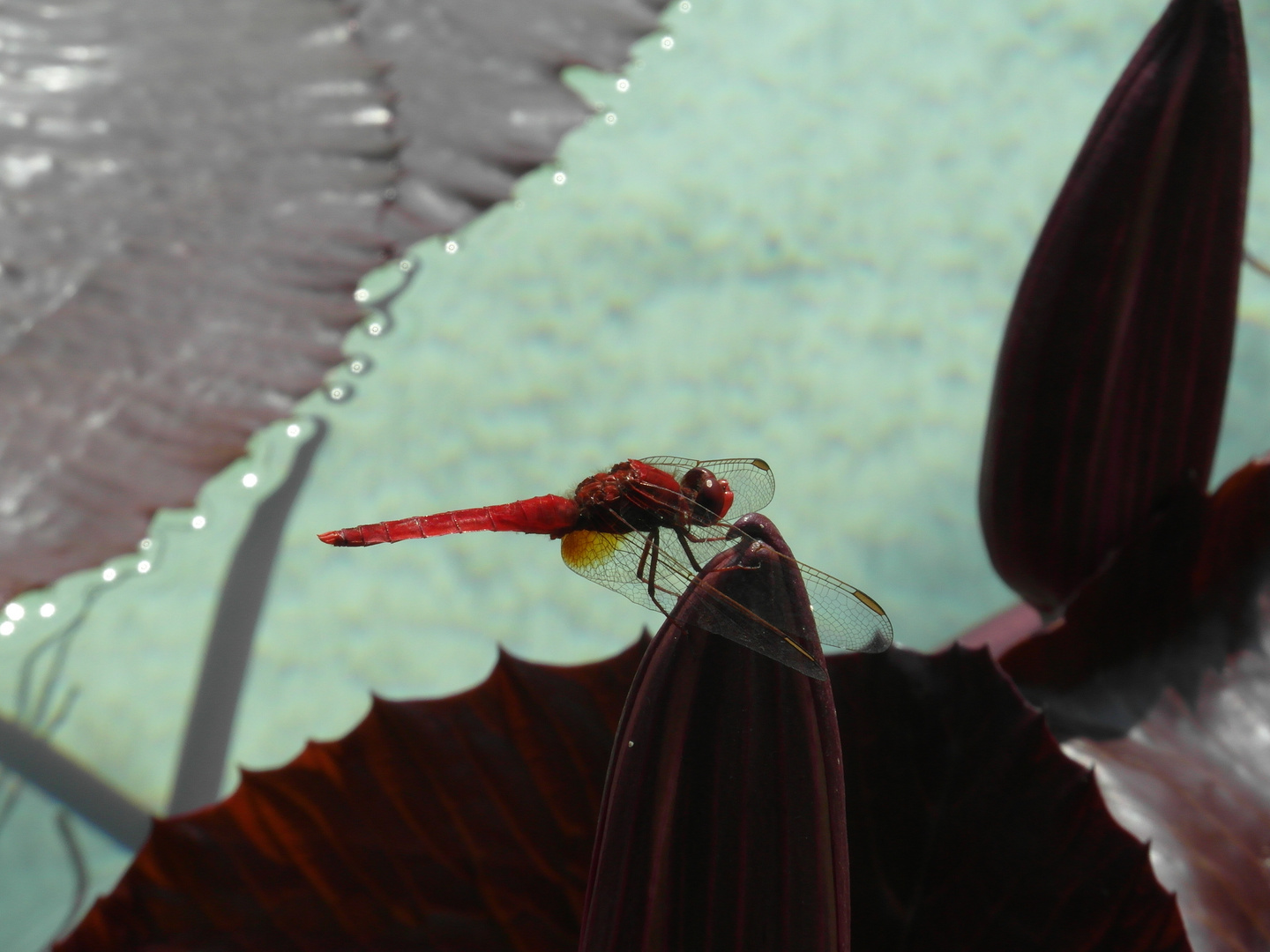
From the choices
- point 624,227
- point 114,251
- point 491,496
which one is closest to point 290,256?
point 114,251

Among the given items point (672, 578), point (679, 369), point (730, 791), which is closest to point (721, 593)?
point (730, 791)

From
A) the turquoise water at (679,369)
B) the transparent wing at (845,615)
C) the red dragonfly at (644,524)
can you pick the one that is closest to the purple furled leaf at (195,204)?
the turquoise water at (679,369)

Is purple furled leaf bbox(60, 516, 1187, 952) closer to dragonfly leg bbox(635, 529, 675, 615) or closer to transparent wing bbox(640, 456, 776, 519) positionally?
dragonfly leg bbox(635, 529, 675, 615)

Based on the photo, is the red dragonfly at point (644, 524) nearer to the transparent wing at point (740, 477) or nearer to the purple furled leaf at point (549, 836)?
the transparent wing at point (740, 477)

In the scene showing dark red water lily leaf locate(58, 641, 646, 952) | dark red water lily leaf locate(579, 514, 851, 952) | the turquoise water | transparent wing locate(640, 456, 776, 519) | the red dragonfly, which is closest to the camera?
dark red water lily leaf locate(579, 514, 851, 952)

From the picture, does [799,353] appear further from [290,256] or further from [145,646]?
[145,646]

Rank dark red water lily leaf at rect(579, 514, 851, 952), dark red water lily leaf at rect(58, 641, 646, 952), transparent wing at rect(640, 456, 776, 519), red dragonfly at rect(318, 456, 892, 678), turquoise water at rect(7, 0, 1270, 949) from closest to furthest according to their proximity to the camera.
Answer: dark red water lily leaf at rect(579, 514, 851, 952) → dark red water lily leaf at rect(58, 641, 646, 952) → red dragonfly at rect(318, 456, 892, 678) → transparent wing at rect(640, 456, 776, 519) → turquoise water at rect(7, 0, 1270, 949)

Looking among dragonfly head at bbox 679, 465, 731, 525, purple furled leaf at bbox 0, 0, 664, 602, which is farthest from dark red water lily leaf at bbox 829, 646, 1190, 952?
purple furled leaf at bbox 0, 0, 664, 602
